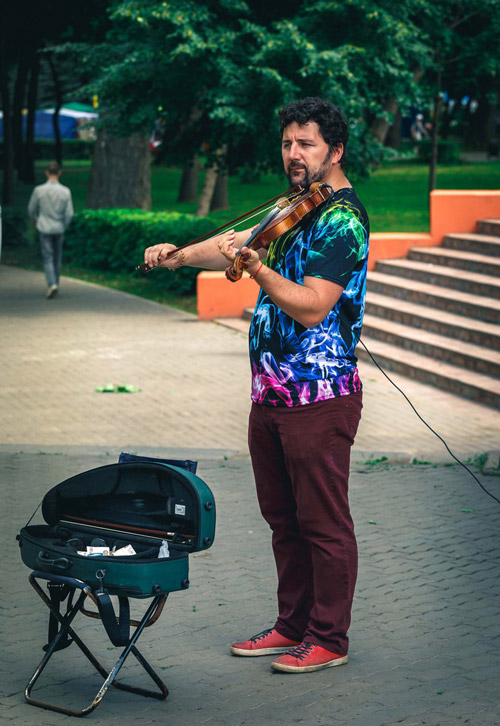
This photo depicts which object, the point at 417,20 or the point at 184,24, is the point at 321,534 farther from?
the point at 417,20

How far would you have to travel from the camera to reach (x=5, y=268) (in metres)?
18.9

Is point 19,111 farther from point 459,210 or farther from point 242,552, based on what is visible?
point 242,552

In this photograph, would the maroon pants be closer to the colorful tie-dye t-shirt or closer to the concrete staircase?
the colorful tie-dye t-shirt

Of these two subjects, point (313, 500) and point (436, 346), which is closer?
point (313, 500)

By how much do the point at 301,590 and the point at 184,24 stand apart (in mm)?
10992

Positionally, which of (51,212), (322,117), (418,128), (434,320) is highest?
(418,128)

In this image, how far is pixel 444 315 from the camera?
1204 centimetres


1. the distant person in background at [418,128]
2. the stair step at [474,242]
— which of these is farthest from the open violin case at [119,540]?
the distant person in background at [418,128]

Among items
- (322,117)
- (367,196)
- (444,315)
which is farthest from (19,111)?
(322,117)

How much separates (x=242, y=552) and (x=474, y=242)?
28.4 ft

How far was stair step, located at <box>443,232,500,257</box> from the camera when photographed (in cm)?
1312

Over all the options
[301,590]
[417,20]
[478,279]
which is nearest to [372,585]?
[301,590]

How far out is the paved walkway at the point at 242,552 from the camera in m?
3.90

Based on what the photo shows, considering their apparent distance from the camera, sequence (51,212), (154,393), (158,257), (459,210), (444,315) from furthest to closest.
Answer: (51,212) → (459,210) → (444,315) → (154,393) → (158,257)
